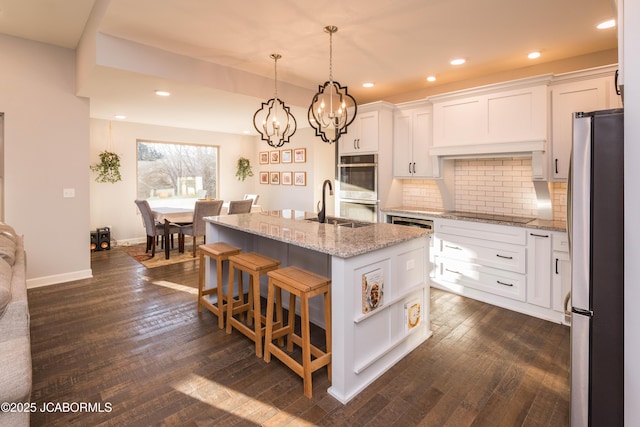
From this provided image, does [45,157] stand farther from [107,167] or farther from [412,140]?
[412,140]

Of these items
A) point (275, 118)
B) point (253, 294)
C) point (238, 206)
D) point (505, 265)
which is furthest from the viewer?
point (238, 206)

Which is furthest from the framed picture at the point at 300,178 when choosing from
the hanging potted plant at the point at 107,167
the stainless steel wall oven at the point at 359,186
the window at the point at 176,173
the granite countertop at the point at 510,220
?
the hanging potted plant at the point at 107,167

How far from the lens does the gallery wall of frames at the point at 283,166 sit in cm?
705

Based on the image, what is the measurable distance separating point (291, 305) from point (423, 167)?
2.91 meters

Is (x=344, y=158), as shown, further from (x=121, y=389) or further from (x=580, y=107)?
(x=121, y=389)

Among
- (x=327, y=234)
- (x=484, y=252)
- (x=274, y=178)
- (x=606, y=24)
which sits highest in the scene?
(x=606, y=24)

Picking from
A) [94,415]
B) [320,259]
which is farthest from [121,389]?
[320,259]

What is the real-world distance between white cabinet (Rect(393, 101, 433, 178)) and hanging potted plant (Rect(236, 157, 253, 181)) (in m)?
4.61

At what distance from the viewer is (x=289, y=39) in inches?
126

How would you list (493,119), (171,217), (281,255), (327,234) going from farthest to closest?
(171,217) < (493,119) < (281,255) < (327,234)

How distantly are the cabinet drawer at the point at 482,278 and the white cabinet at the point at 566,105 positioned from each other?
1138 mm

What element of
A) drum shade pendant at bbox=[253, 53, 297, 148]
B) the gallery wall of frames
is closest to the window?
the gallery wall of frames

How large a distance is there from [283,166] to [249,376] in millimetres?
5806

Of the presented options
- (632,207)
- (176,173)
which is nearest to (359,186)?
(632,207)
